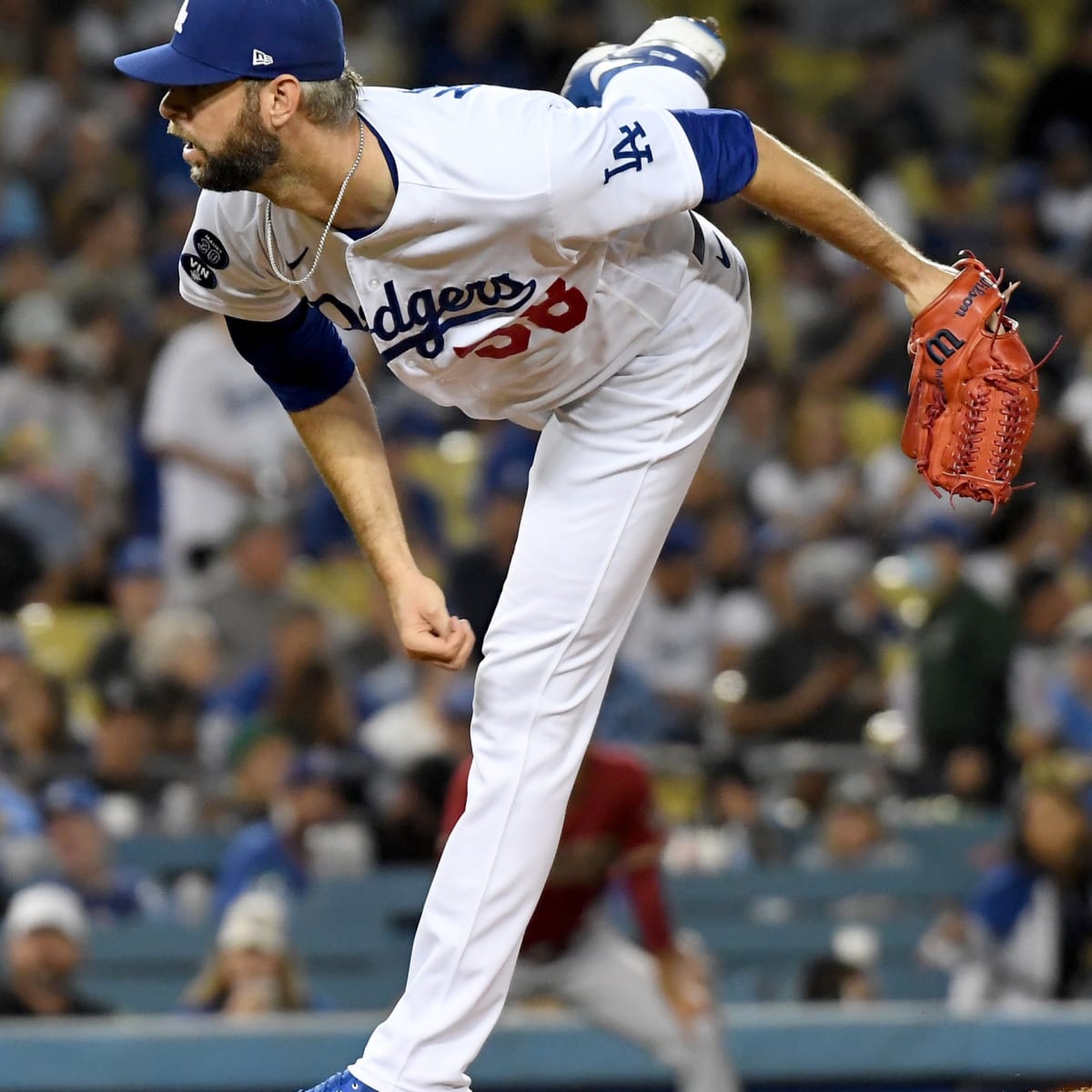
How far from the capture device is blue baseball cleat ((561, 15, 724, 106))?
10.6ft

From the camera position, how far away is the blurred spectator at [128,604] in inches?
272

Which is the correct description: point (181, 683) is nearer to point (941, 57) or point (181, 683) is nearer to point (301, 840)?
point (301, 840)

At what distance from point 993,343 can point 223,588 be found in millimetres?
4587

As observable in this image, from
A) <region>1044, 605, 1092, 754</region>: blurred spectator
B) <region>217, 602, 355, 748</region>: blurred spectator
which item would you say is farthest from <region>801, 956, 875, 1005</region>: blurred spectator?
<region>217, 602, 355, 748</region>: blurred spectator

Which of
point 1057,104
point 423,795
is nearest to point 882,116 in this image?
point 1057,104

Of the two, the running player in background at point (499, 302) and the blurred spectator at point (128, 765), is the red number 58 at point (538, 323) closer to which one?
the running player in background at point (499, 302)

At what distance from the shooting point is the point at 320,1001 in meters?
6.15

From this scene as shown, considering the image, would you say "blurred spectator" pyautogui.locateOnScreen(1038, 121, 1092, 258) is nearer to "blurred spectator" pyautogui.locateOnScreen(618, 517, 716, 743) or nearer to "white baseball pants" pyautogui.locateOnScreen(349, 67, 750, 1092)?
"blurred spectator" pyautogui.locateOnScreen(618, 517, 716, 743)

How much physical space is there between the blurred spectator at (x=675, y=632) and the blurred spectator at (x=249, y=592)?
130cm

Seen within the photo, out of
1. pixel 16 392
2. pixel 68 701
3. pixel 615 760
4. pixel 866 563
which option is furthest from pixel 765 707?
pixel 16 392

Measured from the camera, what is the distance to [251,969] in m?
5.68

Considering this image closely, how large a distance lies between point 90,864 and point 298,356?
334cm

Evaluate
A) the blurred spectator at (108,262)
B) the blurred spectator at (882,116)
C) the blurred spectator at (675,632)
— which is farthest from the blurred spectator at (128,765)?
the blurred spectator at (882,116)

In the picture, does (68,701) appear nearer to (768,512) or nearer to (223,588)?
(223,588)
